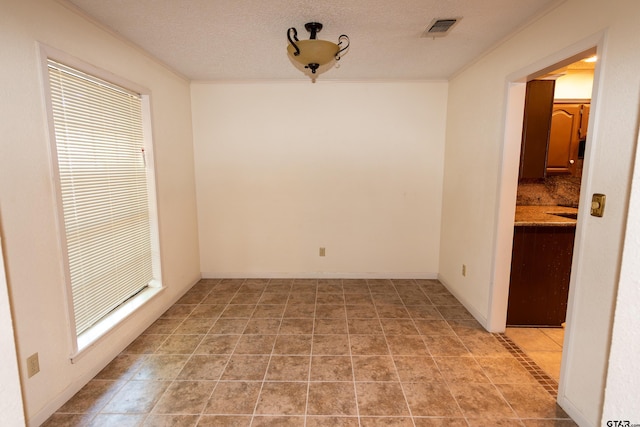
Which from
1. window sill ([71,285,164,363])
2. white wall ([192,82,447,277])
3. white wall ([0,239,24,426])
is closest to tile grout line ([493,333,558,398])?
white wall ([192,82,447,277])

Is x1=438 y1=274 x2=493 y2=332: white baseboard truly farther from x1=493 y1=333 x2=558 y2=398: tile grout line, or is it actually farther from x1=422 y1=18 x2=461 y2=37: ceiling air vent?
x1=422 y1=18 x2=461 y2=37: ceiling air vent

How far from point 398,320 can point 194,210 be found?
9.04 feet

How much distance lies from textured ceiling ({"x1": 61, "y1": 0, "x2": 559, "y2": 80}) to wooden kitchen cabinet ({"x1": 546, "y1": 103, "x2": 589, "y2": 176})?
115 centimetres

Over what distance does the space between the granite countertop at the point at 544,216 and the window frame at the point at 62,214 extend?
3343mm

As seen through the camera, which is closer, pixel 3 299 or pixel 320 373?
pixel 3 299

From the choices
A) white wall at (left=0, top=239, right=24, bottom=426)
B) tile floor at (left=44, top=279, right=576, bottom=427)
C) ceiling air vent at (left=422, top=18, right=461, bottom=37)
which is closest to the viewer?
white wall at (left=0, top=239, right=24, bottom=426)

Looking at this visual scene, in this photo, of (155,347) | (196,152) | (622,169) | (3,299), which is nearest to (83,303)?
(155,347)

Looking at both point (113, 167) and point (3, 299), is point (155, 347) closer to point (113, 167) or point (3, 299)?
point (113, 167)

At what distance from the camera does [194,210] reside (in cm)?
389

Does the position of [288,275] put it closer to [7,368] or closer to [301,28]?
[301,28]

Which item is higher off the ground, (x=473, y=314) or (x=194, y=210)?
(x=194, y=210)

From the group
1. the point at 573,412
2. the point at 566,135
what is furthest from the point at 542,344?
the point at 566,135

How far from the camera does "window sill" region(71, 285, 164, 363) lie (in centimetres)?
206

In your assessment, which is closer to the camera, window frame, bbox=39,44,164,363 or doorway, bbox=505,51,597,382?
window frame, bbox=39,44,164,363
